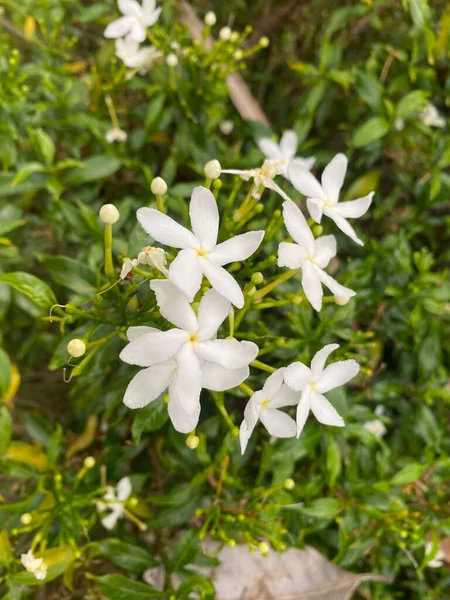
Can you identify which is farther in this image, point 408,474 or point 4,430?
point 408,474

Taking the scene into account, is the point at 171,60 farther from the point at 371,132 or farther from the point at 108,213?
the point at 108,213

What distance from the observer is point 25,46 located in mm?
1628

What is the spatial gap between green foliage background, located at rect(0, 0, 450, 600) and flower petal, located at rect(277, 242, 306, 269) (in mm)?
102

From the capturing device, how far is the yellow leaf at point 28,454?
1.28 metres

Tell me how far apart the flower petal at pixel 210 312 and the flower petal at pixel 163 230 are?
80 millimetres

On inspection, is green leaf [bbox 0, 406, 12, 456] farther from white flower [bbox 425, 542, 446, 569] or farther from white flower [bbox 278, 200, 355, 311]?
white flower [bbox 425, 542, 446, 569]

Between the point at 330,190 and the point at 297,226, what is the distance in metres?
0.20

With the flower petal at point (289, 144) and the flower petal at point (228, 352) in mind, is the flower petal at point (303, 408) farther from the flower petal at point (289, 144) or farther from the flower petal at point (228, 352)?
the flower petal at point (289, 144)

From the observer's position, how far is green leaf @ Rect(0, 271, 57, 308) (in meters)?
0.93

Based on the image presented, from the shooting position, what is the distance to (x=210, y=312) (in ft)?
Answer: 2.28

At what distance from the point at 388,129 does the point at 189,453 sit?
3.25 ft

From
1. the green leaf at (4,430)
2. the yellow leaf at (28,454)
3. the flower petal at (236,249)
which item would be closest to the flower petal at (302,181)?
the flower petal at (236,249)

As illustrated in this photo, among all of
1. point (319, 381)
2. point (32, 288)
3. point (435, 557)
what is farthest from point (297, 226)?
point (435, 557)

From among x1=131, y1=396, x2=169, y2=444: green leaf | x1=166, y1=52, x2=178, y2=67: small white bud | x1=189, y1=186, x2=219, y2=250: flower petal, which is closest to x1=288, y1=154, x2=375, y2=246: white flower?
x1=189, y1=186, x2=219, y2=250: flower petal
